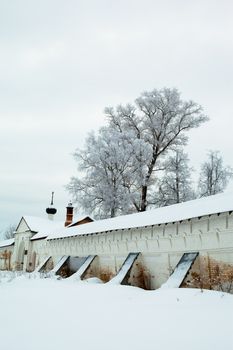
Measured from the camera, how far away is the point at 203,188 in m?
30.4

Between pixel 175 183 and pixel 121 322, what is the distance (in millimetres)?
23437

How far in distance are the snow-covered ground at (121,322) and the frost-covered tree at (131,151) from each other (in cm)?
1806

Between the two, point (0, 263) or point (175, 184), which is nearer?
point (175, 184)

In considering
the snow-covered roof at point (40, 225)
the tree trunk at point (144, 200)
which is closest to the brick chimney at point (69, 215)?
the snow-covered roof at point (40, 225)

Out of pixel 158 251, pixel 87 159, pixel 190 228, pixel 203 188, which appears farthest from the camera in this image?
pixel 203 188

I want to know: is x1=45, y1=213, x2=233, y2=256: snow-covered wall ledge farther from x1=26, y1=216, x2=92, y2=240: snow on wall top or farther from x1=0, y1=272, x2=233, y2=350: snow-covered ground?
x1=26, y1=216, x2=92, y2=240: snow on wall top

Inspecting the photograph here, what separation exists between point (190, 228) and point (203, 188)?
19855 mm

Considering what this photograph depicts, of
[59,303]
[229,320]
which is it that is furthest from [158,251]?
[229,320]

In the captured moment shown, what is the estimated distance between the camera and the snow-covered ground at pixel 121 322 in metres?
4.89

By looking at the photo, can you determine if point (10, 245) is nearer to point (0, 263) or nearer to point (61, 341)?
point (0, 263)

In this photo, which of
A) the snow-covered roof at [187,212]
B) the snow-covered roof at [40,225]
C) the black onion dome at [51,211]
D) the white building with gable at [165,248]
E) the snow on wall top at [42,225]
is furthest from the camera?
the black onion dome at [51,211]

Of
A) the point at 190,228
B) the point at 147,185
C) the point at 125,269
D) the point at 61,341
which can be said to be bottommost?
the point at 61,341

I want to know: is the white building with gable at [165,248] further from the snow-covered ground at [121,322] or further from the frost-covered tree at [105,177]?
the frost-covered tree at [105,177]

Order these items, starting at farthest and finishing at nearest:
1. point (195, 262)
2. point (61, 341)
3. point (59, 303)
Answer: point (195, 262) < point (59, 303) < point (61, 341)
